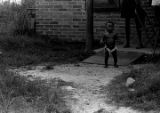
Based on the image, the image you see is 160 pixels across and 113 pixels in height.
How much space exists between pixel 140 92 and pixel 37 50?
4574 millimetres

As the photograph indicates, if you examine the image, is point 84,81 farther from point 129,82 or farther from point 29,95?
point 29,95

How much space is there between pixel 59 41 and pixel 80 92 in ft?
16.4

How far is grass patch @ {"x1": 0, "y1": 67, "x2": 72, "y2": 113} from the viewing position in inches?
214

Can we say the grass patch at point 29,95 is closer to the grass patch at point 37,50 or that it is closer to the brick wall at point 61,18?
the grass patch at point 37,50

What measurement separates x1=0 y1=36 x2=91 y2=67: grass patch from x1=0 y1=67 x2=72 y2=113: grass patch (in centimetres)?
214

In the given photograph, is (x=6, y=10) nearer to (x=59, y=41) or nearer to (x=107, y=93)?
(x=59, y=41)

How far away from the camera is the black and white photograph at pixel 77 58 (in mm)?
5809

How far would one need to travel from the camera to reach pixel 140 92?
596cm

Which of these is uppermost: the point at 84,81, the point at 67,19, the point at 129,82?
the point at 67,19

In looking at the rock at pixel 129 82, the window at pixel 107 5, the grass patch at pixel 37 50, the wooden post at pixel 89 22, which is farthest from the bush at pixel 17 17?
the rock at pixel 129 82

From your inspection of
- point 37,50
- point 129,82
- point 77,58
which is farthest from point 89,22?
point 129,82

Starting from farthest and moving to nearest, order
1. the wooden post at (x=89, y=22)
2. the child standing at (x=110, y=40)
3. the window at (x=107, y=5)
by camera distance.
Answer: the window at (x=107, y=5), the wooden post at (x=89, y=22), the child standing at (x=110, y=40)

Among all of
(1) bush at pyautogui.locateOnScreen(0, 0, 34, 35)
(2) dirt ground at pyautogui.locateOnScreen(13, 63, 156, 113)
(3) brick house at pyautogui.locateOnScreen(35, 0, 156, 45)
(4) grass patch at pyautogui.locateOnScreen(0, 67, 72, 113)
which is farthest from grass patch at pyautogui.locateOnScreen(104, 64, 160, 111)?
(1) bush at pyautogui.locateOnScreen(0, 0, 34, 35)

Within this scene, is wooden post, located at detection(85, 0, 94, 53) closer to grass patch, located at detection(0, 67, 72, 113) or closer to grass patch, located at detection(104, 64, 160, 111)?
grass patch, located at detection(104, 64, 160, 111)
